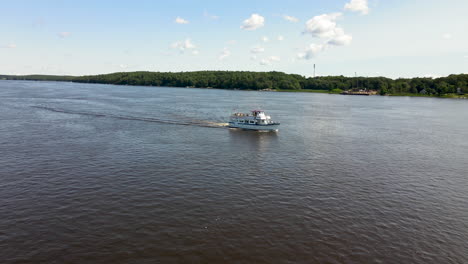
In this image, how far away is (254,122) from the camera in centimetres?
9400

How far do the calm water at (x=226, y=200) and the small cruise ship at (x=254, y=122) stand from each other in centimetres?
1759

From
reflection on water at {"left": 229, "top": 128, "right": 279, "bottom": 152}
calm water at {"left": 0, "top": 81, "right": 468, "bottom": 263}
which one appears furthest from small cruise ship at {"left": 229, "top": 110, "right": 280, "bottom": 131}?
calm water at {"left": 0, "top": 81, "right": 468, "bottom": 263}

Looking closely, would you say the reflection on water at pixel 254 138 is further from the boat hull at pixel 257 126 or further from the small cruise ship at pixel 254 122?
the small cruise ship at pixel 254 122

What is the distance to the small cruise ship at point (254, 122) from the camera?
9138 cm

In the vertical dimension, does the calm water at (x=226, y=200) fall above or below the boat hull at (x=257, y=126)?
below

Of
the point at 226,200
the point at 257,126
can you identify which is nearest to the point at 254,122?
the point at 257,126

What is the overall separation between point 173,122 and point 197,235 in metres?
74.2

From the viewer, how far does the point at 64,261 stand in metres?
25.5

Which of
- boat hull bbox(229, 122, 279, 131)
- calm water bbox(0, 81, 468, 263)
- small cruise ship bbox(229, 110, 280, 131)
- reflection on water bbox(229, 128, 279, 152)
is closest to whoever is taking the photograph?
calm water bbox(0, 81, 468, 263)

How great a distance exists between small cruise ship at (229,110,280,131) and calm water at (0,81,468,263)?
17595 millimetres

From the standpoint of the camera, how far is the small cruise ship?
9138 cm

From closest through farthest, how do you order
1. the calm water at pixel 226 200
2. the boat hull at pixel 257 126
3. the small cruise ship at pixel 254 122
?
the calm water at pixel 226 200, the boat hull at pixel 257 126, the small cruise ship at pixel 254 122

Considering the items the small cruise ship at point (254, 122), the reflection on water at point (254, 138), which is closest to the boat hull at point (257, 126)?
the small cruise ship at point (254, 122)

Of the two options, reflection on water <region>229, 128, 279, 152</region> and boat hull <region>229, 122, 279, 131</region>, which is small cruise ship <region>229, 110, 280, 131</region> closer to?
boat hull <region>229, 122, 279, 131</region>
